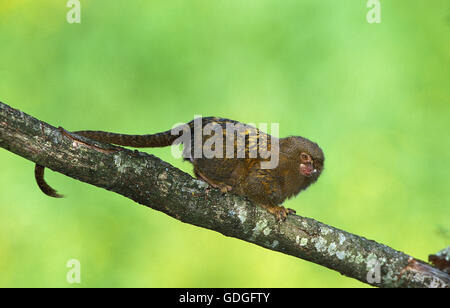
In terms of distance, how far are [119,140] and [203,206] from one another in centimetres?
80

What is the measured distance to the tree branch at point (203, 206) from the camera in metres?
3.09

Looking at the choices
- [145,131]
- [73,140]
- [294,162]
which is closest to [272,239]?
[294,162]

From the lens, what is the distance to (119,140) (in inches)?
143

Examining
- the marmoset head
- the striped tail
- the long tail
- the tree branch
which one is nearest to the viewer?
the tree branch

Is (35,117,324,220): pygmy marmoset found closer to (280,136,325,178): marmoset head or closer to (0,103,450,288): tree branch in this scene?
(280,136,325,178): marmoset head

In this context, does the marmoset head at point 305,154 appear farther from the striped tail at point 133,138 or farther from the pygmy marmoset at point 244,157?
the striped tail at point 133,138

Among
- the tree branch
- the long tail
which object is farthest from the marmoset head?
the long tail

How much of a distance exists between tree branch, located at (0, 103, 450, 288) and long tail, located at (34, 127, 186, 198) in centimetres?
34

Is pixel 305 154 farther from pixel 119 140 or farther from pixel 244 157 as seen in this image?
pixel 119 140

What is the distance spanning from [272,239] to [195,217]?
1.83 ft

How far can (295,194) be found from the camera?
13.9ft

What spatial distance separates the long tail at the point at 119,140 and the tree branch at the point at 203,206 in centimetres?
34

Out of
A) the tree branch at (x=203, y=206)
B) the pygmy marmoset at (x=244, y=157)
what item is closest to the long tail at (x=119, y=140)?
the pygmy marmoset at (x=244, y=157)

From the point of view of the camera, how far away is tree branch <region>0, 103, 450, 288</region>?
3.09m
